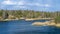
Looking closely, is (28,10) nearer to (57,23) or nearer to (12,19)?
(12,19)

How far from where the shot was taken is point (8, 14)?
65.9 m

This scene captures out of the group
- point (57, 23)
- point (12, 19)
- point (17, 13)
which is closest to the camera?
point (57, 23)

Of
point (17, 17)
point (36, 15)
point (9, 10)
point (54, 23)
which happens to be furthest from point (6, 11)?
point (54, 23)

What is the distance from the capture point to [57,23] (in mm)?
41969

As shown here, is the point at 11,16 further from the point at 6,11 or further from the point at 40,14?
the point at 40,14

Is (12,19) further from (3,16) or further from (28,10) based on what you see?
(28,10)

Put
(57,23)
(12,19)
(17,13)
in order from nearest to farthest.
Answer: (57,23)
(12,19)
(17,13)

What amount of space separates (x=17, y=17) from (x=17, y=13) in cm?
315

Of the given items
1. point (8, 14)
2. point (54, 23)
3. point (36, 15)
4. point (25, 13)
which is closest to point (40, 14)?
point (36, 15)

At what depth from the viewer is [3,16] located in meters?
63.9

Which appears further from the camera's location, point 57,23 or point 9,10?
point 9,10

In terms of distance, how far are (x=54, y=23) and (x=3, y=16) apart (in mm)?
26190

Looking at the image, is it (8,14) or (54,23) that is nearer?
(54,23)

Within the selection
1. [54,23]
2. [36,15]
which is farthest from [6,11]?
[54,23]
